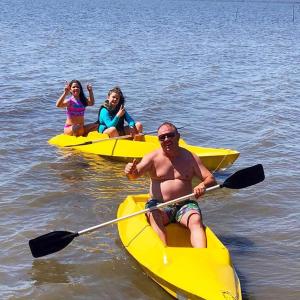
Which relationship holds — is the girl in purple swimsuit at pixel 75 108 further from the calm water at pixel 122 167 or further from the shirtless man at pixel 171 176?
the shirtless man at pixel 171 176

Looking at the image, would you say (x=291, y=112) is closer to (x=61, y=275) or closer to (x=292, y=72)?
(x=292, y=72)

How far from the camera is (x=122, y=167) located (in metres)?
9.52

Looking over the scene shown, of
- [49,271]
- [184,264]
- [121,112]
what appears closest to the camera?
[184,264]

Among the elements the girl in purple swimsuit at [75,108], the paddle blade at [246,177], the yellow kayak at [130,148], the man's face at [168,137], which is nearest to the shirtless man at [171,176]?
the man's face at [168,137]

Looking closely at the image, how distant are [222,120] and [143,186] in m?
4.83

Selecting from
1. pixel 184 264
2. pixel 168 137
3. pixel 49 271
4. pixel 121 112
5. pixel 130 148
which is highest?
pixel 168 137

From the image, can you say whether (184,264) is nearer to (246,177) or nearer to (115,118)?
(246,177)

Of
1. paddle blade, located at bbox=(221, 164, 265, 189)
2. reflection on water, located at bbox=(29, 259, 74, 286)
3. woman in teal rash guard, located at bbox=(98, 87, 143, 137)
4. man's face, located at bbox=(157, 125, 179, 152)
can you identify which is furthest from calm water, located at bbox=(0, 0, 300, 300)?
man's face, located at bbox=(157, 125, 179, 152)

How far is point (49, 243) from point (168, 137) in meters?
1.64

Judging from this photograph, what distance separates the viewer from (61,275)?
19.4 ft

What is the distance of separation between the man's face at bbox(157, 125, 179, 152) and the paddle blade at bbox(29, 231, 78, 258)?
130 centimetres

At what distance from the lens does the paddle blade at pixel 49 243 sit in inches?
227

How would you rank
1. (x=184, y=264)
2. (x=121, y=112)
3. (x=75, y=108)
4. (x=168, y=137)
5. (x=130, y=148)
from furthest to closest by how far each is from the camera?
(x=75, y=108), (x=121, y=112), (x=130, y=148), (x=168, y=137), (x=184, y=264)

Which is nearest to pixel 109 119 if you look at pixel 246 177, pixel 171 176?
pixel 171 176
